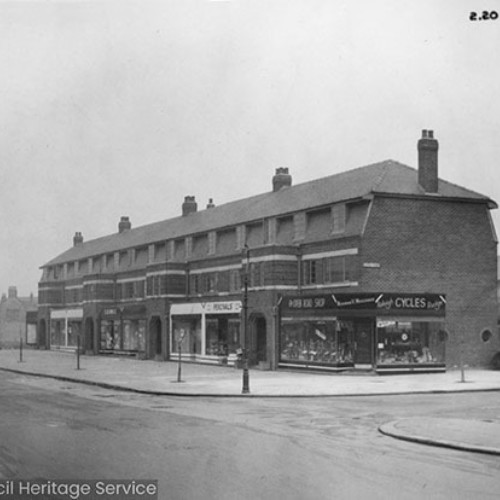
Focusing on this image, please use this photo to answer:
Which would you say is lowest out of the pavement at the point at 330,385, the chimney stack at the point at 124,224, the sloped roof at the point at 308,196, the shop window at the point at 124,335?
the pavement at the point at 330,385

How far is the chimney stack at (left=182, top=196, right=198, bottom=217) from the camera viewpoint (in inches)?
2746

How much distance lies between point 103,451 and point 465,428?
8164 millimetres

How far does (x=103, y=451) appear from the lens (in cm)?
1491

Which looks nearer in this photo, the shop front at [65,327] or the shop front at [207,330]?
the shop front at [207,330]

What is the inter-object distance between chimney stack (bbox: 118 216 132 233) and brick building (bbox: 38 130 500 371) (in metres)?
26.6

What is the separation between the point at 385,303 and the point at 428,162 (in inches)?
336

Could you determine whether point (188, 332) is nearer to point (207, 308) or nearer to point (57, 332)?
point (207, 308)

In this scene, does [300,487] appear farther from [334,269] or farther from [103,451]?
[334,269]

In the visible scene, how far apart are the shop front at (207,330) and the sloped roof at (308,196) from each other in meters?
5.76

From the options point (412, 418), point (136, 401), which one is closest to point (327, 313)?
point (136, 401)

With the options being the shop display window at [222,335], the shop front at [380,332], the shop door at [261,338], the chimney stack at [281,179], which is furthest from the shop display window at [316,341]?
the chimney stack at [281,179]

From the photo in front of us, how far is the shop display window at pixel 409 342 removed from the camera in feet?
133

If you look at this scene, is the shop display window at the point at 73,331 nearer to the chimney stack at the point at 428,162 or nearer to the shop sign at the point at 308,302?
the shop sign at the point at 308,302

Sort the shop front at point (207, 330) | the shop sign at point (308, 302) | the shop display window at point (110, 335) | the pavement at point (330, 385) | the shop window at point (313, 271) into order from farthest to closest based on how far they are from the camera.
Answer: the shop display window at point (110, 335), the shop front at point (207, 330), the shop window at point (313, 271), the shop sign at point (308, 302), the pavement at point (330, 385)
